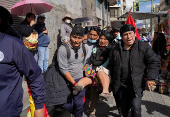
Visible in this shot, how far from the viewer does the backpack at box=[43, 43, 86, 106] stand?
9.61 ft

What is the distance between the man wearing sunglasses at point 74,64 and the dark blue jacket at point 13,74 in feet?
4.04

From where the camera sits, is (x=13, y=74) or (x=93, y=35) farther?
(x=93, y=35)

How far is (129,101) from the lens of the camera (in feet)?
10.0

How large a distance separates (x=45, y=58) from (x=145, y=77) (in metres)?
3.54

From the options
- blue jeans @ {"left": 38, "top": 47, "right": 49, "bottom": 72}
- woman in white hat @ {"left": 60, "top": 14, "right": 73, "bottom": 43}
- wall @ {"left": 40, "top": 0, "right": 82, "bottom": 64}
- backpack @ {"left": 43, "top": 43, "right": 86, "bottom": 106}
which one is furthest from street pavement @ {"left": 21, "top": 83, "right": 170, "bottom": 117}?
wall @ {"left": 40, "top": 0, "right": 82, "bottom": 64}

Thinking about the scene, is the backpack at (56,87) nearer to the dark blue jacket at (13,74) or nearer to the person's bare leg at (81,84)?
the person's bare leg at (81,84)

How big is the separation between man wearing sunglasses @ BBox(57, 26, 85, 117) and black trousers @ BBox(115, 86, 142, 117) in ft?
2.50

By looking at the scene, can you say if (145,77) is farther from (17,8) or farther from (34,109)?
(17,8)

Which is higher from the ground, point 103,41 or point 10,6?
point 10,6

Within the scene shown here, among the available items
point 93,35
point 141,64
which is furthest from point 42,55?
point 141,64

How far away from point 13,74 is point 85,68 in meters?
1.93

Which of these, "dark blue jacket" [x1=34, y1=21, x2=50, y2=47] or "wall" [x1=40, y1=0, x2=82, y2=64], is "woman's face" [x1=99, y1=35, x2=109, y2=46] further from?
"wall" [x1=40, y1=0, x2=82, y2=64]

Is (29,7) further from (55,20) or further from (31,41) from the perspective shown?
(55,20)

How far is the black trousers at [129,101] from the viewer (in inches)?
109
